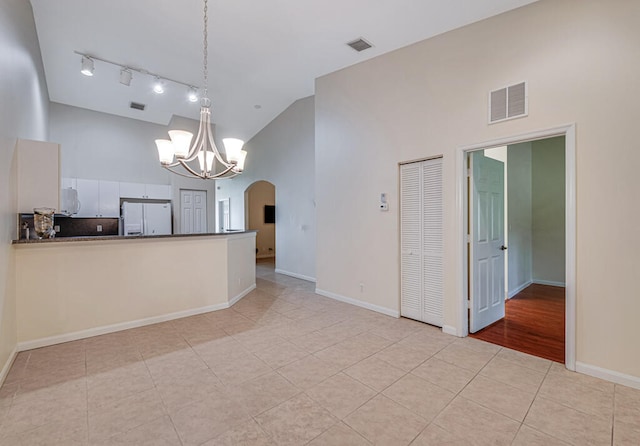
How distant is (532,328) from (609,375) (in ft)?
3.79

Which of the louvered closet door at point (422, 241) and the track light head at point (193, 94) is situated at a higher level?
the track light head at point (193, 94)

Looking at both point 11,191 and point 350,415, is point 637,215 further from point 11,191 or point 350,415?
point 11,191

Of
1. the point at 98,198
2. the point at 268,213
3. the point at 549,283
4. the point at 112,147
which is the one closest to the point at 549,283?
the point at 549,283

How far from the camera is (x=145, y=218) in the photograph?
6.32m

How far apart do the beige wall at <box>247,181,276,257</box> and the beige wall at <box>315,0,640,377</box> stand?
5369 millimetres

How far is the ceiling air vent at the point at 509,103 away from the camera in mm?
2736

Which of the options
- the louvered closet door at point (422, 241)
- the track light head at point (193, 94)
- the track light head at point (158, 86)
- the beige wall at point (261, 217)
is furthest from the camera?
the beige wall at point (261, 217)

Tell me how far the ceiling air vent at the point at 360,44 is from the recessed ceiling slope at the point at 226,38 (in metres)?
0.08

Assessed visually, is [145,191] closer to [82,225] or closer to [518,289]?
[82,225]

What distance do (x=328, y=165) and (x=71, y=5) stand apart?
3.83m

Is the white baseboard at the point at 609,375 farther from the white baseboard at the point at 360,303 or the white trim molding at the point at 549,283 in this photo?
the white trim molding at the point at 549,283

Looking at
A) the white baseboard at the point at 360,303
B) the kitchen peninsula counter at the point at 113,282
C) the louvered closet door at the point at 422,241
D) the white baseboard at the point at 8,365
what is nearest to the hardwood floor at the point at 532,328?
the louvered closet door at the point at 422,241

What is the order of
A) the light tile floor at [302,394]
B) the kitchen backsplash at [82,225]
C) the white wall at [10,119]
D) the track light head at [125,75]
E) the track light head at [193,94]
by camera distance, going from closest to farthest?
the light tile floor at [302,394] → the white wall at [10,119] → the track light head at [125,75] → the track light head at [193,94] → the kitchen backsplash at [82,225]

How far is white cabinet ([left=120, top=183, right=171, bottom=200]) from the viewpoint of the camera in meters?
6.29
